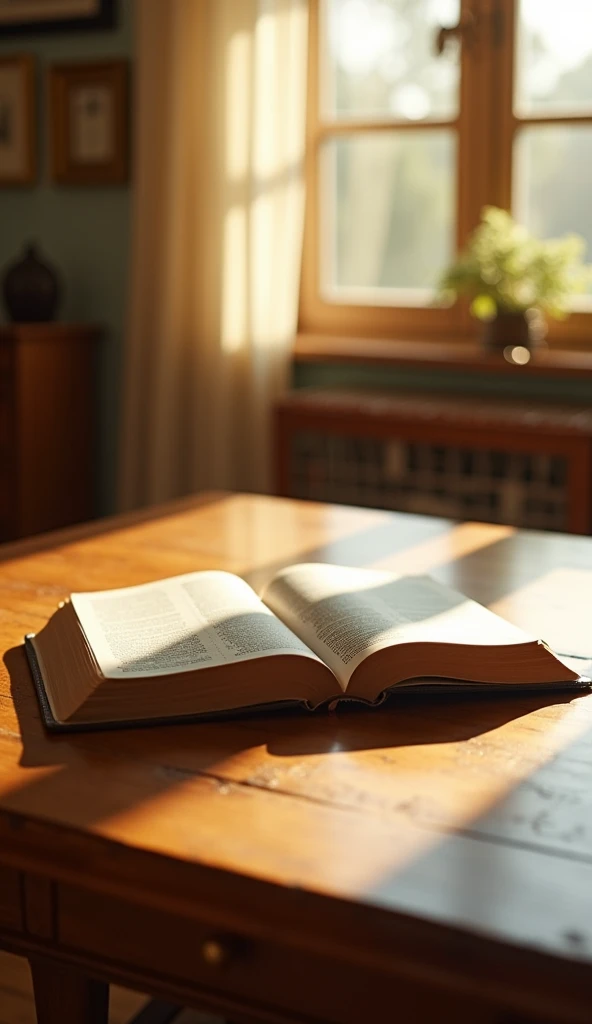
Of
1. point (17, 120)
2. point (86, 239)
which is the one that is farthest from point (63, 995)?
point (17, 120)

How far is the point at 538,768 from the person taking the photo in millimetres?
963

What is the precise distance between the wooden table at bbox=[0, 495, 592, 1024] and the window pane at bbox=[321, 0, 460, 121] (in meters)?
2.68

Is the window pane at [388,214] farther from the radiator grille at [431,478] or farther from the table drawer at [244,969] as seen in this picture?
the table drawer at [244,969]

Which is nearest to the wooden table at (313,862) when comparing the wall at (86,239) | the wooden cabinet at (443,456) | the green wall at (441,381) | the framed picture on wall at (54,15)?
the wooden cabinet at (443,456)

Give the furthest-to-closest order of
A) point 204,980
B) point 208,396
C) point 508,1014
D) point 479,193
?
point 208,396 → point 479,193 → point 204,980 → point 508,1014

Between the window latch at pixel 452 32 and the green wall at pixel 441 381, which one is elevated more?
the window latch at pixel 452 32

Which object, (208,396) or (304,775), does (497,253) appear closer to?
(208,396)

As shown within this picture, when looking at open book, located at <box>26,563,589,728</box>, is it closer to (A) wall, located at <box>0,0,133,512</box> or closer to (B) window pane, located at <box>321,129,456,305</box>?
(B) window pane, located at <box>321,129,456,305</box>

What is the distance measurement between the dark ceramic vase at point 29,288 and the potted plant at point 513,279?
1351 millimetres

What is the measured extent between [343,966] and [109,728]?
0.34 meters

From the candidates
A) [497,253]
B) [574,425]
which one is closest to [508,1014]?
[574,425]

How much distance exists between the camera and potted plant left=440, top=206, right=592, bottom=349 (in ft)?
10.0

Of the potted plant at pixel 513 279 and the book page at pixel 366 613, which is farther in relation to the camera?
the potted plant at pixel 513 279

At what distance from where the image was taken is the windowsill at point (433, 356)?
3.17 metres
